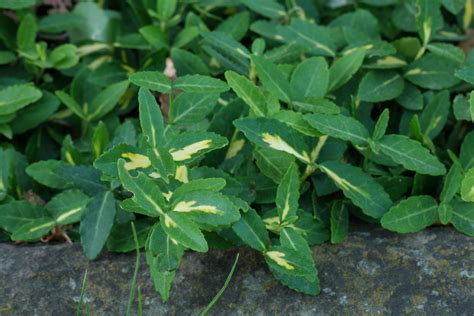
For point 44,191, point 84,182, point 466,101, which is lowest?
point 44,191

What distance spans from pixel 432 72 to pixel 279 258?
2.55 ft

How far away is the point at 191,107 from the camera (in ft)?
5.49

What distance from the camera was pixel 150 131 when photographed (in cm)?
148

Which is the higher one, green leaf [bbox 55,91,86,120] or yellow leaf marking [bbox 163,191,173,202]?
yellow leaf marking [bbox 163,191,173,202]

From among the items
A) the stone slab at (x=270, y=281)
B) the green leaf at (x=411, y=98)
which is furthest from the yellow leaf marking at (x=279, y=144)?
the green leaf at (x=411, y=98)

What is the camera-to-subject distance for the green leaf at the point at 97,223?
1562mm

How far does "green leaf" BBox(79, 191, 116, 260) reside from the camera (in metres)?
1.56

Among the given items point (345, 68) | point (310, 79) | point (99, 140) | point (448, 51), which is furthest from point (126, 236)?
point (448, 51)

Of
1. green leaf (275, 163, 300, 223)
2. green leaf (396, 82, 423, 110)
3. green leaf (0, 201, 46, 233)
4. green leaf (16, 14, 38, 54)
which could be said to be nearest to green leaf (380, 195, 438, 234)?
green leaf (275, 163, 300, 223)

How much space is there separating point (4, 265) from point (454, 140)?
1.18 meters

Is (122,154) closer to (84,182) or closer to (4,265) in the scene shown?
(84,182)

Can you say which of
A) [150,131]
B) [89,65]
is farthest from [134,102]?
[150,131]

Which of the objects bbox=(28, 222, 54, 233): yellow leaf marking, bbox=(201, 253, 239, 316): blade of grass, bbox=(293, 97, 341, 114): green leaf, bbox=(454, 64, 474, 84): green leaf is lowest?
bbox=(28, 222, 54, 233): yellow leaf marking

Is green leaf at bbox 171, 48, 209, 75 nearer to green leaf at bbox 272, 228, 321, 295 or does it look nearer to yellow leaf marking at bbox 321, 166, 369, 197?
yellow leaf marking at bbox 321, 166, 369, 197
